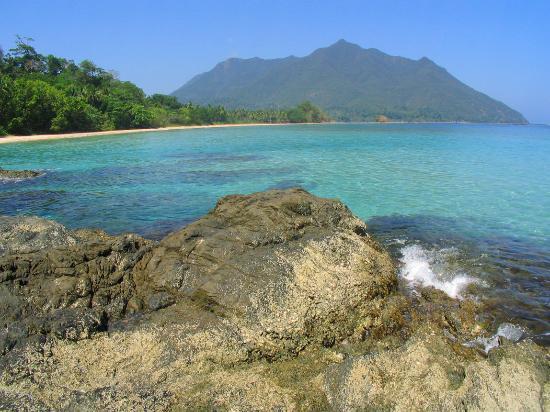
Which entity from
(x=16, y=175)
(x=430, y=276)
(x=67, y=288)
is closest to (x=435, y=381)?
(x=430, y=276)

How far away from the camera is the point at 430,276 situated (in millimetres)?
8461

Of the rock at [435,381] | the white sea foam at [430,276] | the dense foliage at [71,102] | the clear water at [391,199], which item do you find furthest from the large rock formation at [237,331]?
the dense foliage at [71,102]

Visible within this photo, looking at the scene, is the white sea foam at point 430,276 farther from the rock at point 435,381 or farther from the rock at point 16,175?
the rock at point 16,175

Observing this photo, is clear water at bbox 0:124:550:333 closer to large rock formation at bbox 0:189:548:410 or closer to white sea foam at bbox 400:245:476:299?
white sea foam at bbox 400:245:476:299

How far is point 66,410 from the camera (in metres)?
3.88

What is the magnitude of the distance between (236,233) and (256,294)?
1507mm

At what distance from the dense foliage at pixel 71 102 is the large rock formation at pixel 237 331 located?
47.7 m

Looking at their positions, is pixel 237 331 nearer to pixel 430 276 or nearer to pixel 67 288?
pixel 67 288

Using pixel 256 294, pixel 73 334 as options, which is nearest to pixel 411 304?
pixel 256 294

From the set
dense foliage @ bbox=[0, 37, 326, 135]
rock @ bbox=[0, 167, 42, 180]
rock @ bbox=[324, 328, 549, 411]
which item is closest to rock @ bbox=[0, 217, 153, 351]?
rock @ bbox=[324, 328, 549, 411]

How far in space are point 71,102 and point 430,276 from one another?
5456 cm

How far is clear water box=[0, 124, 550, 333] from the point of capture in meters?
9.05

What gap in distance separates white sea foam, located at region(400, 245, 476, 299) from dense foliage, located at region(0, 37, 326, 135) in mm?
49053

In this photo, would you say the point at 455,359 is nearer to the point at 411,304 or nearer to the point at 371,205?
the point at 411,304
